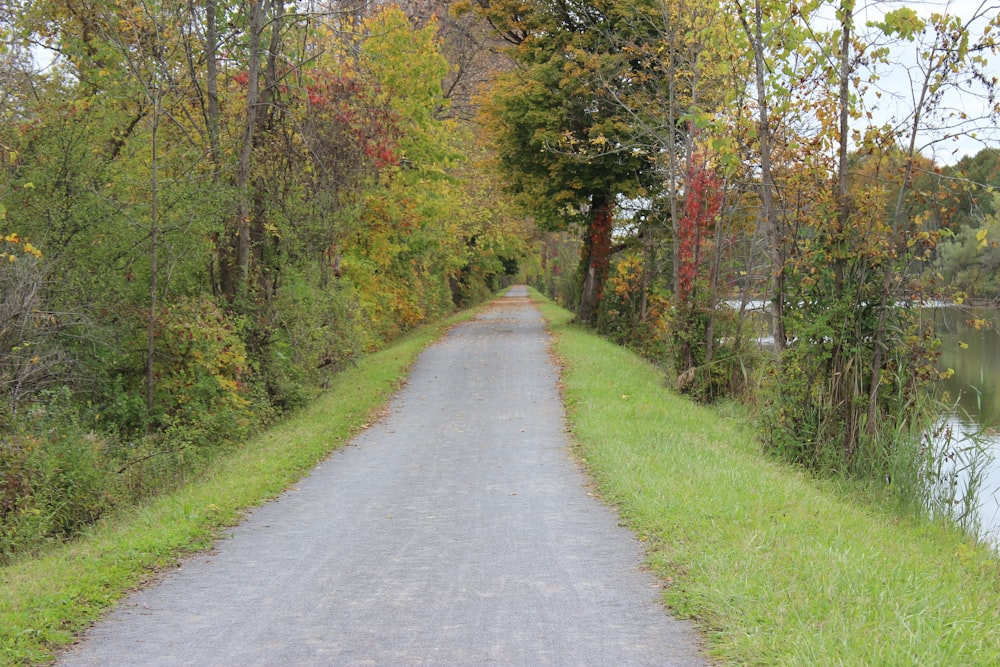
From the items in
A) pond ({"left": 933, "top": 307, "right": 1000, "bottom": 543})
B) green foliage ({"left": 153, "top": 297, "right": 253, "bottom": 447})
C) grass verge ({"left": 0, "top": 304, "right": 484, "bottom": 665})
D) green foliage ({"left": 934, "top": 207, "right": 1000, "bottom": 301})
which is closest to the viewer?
grass verge ({"left": 0, "top": 304, "right": 484, "bottom": 665})

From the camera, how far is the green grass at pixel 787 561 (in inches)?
188

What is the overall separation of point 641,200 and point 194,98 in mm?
15218

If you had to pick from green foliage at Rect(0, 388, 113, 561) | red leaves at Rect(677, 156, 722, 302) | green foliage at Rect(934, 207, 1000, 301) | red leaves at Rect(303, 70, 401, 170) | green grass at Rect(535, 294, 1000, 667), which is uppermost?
red leaves at Rect(303, 70, 401, 170)

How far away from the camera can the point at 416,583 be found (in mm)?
6500

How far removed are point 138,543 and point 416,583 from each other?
2.53 metres

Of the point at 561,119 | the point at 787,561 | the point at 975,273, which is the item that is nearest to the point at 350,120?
the point at 561,119

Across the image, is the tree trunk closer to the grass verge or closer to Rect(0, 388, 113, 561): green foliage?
the grass verge

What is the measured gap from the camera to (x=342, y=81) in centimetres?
2203

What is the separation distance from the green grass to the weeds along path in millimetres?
290

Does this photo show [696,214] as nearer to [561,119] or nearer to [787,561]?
[561,119]

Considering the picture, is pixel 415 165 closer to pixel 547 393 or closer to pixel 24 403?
pixel 547 393

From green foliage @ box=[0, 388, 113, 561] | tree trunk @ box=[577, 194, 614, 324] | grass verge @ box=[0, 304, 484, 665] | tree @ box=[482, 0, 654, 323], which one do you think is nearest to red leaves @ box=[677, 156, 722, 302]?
tree @ box=[482, 0, 654, 323]

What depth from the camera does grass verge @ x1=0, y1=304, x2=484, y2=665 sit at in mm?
5570

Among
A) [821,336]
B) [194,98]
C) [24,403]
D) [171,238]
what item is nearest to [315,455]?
[24,403]
